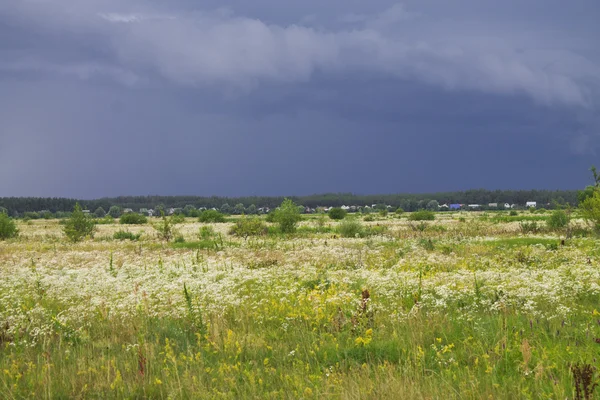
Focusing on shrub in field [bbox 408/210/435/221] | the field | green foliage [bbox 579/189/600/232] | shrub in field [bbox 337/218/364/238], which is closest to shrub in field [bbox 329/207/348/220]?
shrub in field [bbox 408/210/435/221]

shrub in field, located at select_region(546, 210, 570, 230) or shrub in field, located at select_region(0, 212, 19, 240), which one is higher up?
shrub in field, located at select_region(546, 210, 570, 230)

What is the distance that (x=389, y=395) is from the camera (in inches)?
175

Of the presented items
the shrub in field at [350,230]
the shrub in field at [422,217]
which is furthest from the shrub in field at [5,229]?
the shrub in field at [422,217]

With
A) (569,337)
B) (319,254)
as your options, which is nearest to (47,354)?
(569,337)

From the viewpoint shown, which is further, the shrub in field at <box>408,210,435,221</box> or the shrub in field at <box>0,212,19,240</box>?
the shrub in field at <box>408,210,435,221</box>

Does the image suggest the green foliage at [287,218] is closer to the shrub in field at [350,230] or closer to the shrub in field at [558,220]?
the shrub in field at [350,230]

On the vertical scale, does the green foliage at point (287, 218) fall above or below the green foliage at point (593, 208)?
below

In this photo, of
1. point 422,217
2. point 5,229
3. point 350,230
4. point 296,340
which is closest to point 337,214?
point 422,217

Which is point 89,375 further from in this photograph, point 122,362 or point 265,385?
point 265,385

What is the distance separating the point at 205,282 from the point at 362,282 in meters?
3.44

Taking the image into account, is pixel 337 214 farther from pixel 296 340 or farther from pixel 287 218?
pixel 296 340

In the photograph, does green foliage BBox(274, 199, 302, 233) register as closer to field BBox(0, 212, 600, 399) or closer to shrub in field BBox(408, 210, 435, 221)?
field BBox(0, 212, 600, 399)

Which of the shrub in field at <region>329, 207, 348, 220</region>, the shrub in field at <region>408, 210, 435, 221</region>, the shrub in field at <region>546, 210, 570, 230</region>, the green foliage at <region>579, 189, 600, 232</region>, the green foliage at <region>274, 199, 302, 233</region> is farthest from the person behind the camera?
the shrub in field at <region>329, 207, 348, 220</region>

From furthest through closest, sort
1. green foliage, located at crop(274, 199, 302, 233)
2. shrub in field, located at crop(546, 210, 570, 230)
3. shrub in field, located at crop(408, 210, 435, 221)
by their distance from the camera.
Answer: shrub in field, located at crop(408, 210, 435, 221), green foliage, located at crop(274, 199, 302, 233), shrub in field, located at crop(546, 210, 570, 230)
